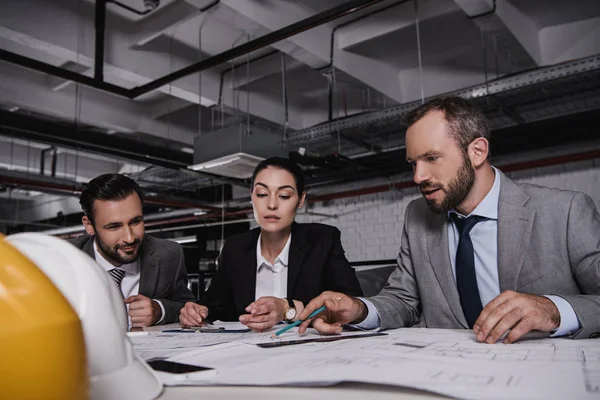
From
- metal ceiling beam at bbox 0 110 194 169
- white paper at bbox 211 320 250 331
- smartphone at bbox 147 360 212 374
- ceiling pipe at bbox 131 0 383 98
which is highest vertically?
ceiling pipe at bbox 131 0 383 98

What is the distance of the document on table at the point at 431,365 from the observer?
1.73 feet

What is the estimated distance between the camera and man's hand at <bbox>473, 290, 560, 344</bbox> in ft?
3.02

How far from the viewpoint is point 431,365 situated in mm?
651

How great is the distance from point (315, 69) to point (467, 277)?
11.4ft

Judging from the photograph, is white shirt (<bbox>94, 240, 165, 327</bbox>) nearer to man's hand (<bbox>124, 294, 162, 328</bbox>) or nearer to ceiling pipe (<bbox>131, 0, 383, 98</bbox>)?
man's hand (<bbox>124, 294, 162, 328</bbox>)

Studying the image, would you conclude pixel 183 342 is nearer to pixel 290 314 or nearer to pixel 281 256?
pixel 290 314

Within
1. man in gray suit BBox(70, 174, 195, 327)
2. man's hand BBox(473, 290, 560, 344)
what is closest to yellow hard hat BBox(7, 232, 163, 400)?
man's hand BBox(473, 290, 560, 344)

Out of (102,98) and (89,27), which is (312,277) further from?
(102,98)

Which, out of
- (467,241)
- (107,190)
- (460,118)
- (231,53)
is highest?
(231,53)

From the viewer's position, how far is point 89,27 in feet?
14.1

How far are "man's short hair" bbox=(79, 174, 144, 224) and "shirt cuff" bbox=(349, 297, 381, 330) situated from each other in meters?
1.20

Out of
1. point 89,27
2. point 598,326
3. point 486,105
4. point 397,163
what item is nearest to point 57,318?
point 598,326

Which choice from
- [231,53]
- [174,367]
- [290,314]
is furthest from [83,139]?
[174,367]

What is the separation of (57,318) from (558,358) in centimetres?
71
